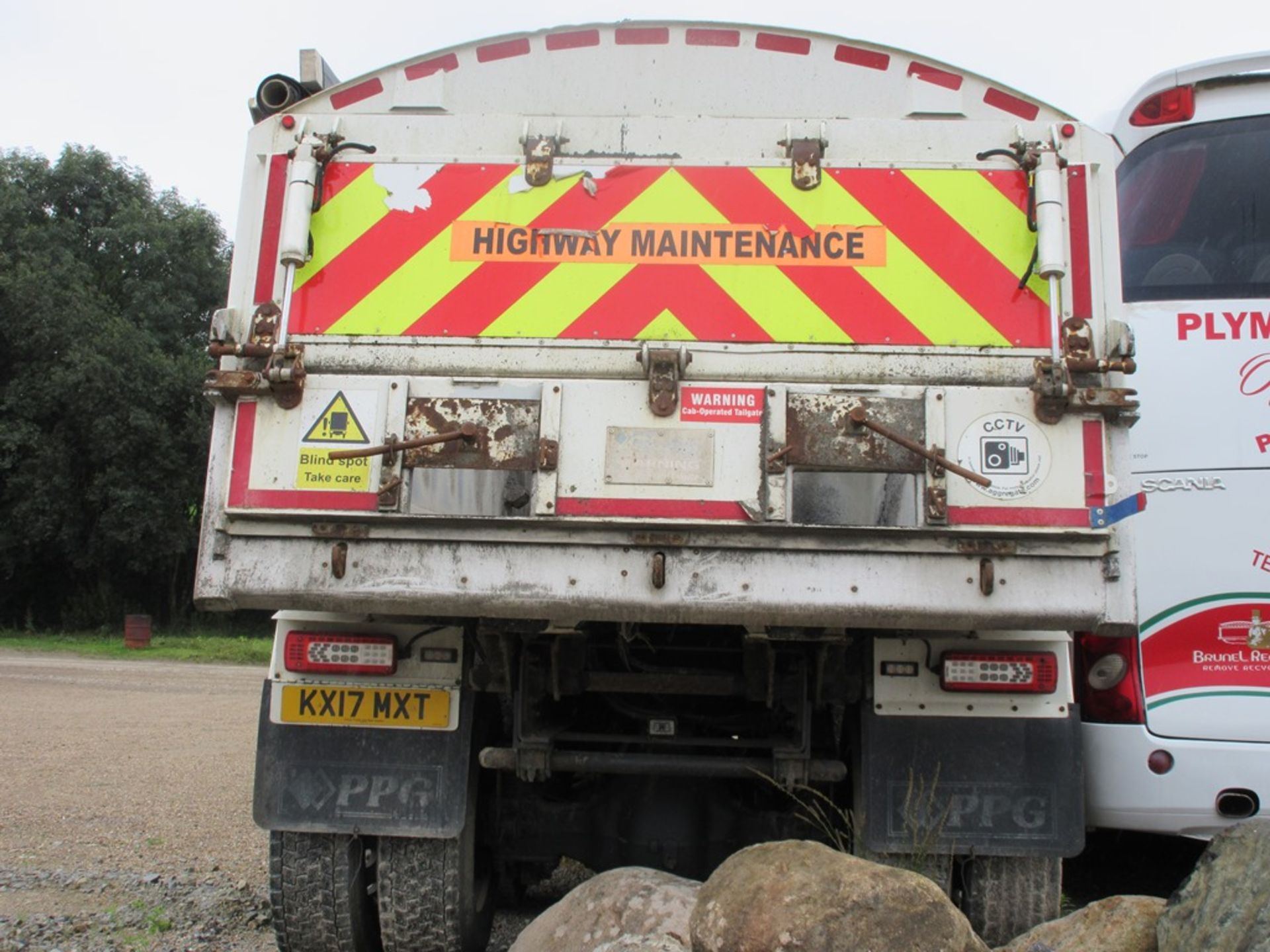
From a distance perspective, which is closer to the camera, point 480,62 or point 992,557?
point 992,557

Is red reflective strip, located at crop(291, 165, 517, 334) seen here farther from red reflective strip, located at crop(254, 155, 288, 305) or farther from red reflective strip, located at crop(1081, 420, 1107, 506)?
red reflective strip, located at crop(1081, 420, 1107, 506)

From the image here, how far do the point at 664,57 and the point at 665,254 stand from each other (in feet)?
2.35

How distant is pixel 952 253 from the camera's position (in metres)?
3.38

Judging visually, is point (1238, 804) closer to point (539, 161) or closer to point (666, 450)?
point (666, 450)

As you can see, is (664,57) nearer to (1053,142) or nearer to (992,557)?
(1053,142)

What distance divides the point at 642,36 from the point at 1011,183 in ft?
3.80

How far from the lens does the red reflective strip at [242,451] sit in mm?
3197

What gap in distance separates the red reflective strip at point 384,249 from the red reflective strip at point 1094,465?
1.68 meters

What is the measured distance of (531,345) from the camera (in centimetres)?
333

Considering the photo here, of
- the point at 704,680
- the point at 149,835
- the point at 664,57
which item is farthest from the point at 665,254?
the point at 149,835

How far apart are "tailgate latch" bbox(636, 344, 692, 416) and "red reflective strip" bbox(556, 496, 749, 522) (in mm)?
236

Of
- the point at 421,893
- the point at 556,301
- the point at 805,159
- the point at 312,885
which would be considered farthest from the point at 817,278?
the point at 312,885

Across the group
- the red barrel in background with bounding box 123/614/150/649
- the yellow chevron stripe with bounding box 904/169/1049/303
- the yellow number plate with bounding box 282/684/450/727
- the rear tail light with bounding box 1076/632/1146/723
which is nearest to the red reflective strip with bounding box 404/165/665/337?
the yellow chevron stripe with bounding box 904/169/1049/303

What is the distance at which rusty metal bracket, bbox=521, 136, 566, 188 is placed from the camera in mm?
3473
